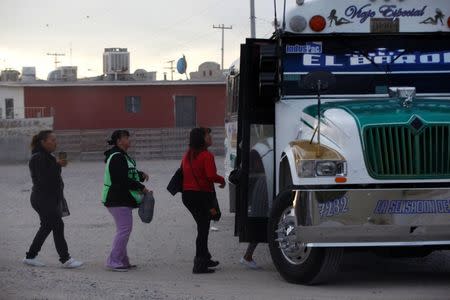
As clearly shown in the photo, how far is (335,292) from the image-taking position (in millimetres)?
7777

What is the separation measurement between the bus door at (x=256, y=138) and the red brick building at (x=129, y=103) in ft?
107

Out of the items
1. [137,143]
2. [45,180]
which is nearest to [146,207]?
[45,180]

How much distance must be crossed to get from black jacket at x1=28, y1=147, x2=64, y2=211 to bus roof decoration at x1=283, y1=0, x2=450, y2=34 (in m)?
3.23

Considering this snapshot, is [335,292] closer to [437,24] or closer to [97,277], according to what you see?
[97,277]

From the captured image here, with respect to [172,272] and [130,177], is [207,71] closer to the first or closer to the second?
[130,177]

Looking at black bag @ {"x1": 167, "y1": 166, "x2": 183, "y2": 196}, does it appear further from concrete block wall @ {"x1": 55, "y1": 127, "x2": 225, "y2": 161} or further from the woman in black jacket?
concrete block wall @ {"x1": 55, "y1": 127, "x2": 225, "y2": 161}

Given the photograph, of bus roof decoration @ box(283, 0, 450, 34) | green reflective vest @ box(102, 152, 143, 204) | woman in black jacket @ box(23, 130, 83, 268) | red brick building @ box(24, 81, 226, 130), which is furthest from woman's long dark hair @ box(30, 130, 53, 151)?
red brick building @ box(24, 81, 226, 130)

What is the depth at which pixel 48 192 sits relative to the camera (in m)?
9.31

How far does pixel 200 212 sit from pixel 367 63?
2403 millimetres

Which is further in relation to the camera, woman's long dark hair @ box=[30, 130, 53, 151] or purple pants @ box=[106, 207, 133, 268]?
woman's long dark hair @ box=[30, 130, 53, 151]

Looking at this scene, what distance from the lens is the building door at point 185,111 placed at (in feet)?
138

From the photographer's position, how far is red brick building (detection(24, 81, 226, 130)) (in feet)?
135

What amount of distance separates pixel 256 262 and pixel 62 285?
8.41ft

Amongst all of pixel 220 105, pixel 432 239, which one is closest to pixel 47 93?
pixel 220 105
